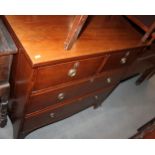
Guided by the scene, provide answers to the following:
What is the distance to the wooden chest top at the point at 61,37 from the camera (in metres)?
0.98

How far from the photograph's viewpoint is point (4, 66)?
1.16m

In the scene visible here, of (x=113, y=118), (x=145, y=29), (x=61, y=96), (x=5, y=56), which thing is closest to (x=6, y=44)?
(x=5, y=56)

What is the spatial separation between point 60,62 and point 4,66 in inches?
15.0

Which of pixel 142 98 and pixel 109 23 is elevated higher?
pixel 109 23

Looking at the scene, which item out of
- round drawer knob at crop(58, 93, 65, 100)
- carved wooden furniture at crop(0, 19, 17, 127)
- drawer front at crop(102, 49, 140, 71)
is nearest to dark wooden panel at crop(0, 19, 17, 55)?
carved wooden furniture at crop(0, 19, 17, 127)

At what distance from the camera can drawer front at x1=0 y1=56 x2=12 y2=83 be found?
3.65 feet

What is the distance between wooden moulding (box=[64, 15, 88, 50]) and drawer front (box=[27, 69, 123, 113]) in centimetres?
35

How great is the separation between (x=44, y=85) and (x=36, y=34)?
0.30 metres

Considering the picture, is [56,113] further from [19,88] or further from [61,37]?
[61,37]

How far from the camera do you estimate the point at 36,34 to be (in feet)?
3.43

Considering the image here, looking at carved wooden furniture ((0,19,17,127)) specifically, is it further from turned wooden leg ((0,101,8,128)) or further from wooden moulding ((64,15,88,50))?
wooden moulding ((64,15,88,50))
